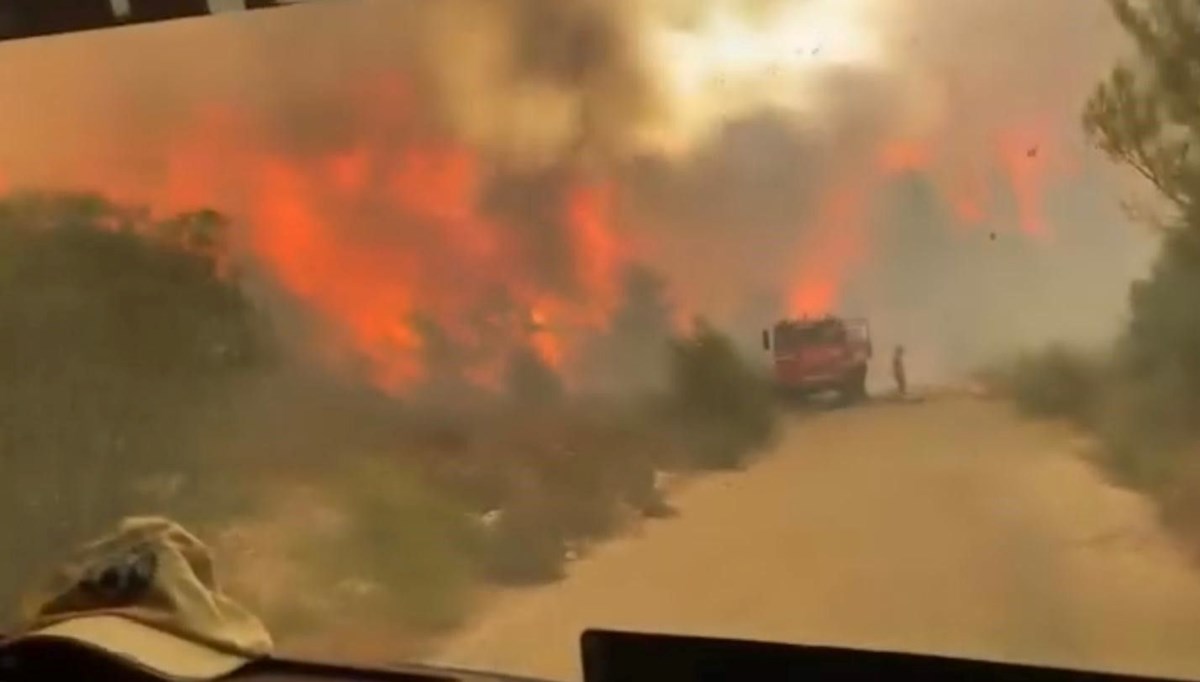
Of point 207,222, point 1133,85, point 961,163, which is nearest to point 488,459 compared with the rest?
point 207,222

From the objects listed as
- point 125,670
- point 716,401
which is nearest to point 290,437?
point 125,670

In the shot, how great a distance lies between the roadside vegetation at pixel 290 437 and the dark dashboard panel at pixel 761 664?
0.15 m

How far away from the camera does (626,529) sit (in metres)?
1.22

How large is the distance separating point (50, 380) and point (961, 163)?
34.7 inches

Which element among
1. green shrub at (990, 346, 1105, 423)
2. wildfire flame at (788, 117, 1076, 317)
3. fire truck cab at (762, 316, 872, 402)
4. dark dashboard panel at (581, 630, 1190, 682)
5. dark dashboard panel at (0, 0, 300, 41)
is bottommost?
dark dashboard panel at (581, 630, 1190, 682)

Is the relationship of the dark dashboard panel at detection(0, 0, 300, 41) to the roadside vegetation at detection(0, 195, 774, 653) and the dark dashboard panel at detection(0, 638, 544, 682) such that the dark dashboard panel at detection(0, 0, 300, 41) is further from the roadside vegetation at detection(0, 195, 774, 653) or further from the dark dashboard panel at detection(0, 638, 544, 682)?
the dark dashboard panel at detection(0, 638, 544, 682)

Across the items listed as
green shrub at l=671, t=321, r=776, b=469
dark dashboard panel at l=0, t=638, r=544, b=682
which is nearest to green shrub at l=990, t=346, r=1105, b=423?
green shrub at l=671, t=321, r=776, b=469

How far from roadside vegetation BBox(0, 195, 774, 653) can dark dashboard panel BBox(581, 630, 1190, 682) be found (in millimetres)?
152

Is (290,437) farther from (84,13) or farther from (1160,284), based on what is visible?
(1160,284)

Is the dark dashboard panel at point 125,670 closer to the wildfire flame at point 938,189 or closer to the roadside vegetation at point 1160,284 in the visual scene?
the wildfire flame at point 938,189

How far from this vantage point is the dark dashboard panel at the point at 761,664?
100 cm

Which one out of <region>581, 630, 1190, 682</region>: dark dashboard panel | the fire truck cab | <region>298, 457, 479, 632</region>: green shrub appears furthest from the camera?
<region>298, 457, 479, 632</region>: green shrub

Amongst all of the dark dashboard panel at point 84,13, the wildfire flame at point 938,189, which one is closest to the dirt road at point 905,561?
the wildfire flame at point 938,189

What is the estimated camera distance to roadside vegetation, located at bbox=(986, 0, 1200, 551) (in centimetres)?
104
